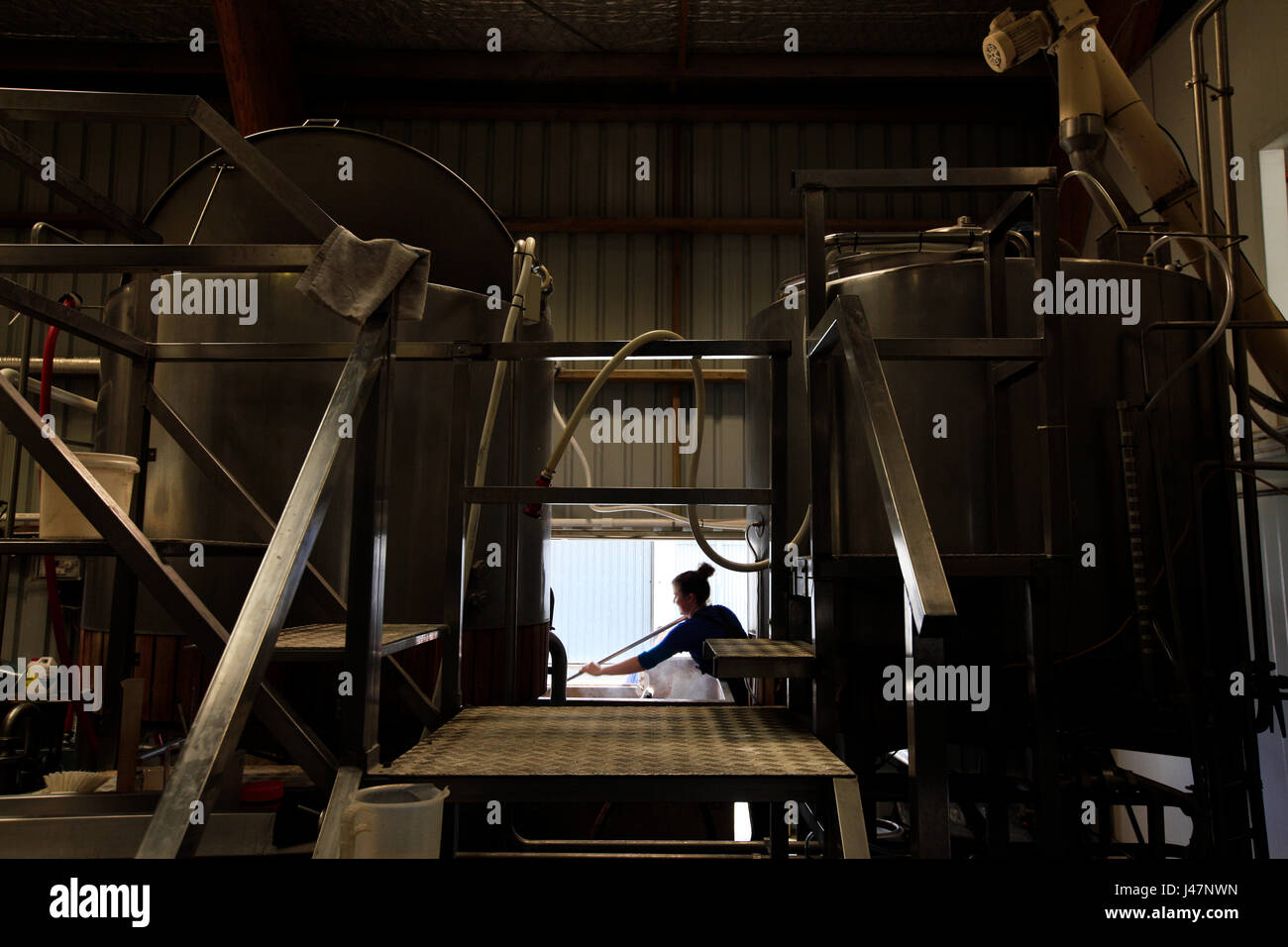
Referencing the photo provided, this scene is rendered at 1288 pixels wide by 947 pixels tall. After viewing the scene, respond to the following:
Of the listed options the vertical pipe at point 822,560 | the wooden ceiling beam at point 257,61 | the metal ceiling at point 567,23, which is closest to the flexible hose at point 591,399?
the vertical pipe at point 822,560

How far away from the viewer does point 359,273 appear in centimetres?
209

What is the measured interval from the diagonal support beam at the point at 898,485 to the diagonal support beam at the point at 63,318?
7.30ft

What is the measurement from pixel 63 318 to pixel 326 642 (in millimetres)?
1290

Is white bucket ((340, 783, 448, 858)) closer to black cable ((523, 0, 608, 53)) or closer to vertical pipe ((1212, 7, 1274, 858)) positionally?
vertical pipe ((1212, 7, 1274, 858))

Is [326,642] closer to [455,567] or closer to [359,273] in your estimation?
[455,567]

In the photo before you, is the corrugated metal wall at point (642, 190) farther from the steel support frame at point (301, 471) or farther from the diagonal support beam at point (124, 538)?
the diagonal support beam at point (124, 538)

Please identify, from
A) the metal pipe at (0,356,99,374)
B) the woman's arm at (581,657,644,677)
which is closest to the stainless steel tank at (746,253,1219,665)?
the woman's arm at (581,657,644,677)

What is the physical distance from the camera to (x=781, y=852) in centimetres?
314

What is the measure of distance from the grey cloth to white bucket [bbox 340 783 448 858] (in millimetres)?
1178

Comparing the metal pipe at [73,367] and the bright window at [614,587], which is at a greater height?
the metal pipe at [73,367]

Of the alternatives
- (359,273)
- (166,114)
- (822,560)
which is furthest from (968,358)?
(166,114)

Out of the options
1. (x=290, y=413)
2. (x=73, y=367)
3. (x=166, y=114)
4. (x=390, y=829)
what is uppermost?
(x=73, y=367)

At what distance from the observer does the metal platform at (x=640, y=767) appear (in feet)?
6.48
